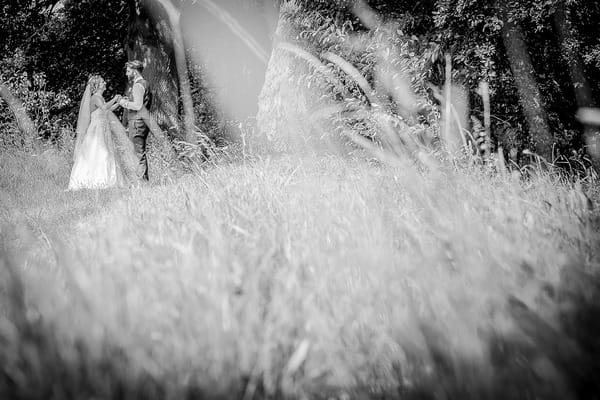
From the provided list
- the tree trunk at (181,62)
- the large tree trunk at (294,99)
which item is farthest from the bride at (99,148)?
the large tree trunk at (294,99)

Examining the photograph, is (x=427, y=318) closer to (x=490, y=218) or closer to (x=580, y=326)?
(x=580, y=326)

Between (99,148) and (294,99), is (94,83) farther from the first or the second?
(294,99)

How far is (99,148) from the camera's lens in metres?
7.39

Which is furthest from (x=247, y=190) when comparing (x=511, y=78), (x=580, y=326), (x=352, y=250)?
(x=511, y=78)

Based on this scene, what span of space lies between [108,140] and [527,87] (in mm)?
7823

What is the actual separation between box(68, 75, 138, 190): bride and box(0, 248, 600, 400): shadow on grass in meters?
6.97

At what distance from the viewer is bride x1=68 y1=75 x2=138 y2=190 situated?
23.8ft

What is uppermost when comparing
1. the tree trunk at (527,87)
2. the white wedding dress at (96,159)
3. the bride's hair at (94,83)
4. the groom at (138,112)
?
the tree trunk at (527,87)

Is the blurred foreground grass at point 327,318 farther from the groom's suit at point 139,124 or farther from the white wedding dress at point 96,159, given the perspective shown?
the white wedding dress at point 96,159

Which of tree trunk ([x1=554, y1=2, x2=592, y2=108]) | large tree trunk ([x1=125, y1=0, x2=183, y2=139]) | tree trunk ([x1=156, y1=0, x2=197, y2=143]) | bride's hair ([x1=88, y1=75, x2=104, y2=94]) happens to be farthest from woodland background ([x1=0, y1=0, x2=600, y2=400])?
tree trunk ([x1=156, y1=0, x2=197, y2=143])

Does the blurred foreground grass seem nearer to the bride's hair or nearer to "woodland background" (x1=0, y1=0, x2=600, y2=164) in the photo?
"woodland background" (x1=0, y1=0, x2=600, y2=164)

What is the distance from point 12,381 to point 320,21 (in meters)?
4.87

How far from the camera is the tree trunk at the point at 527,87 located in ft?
A: 15.0

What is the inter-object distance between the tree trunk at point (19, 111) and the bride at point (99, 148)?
13.1 feet
